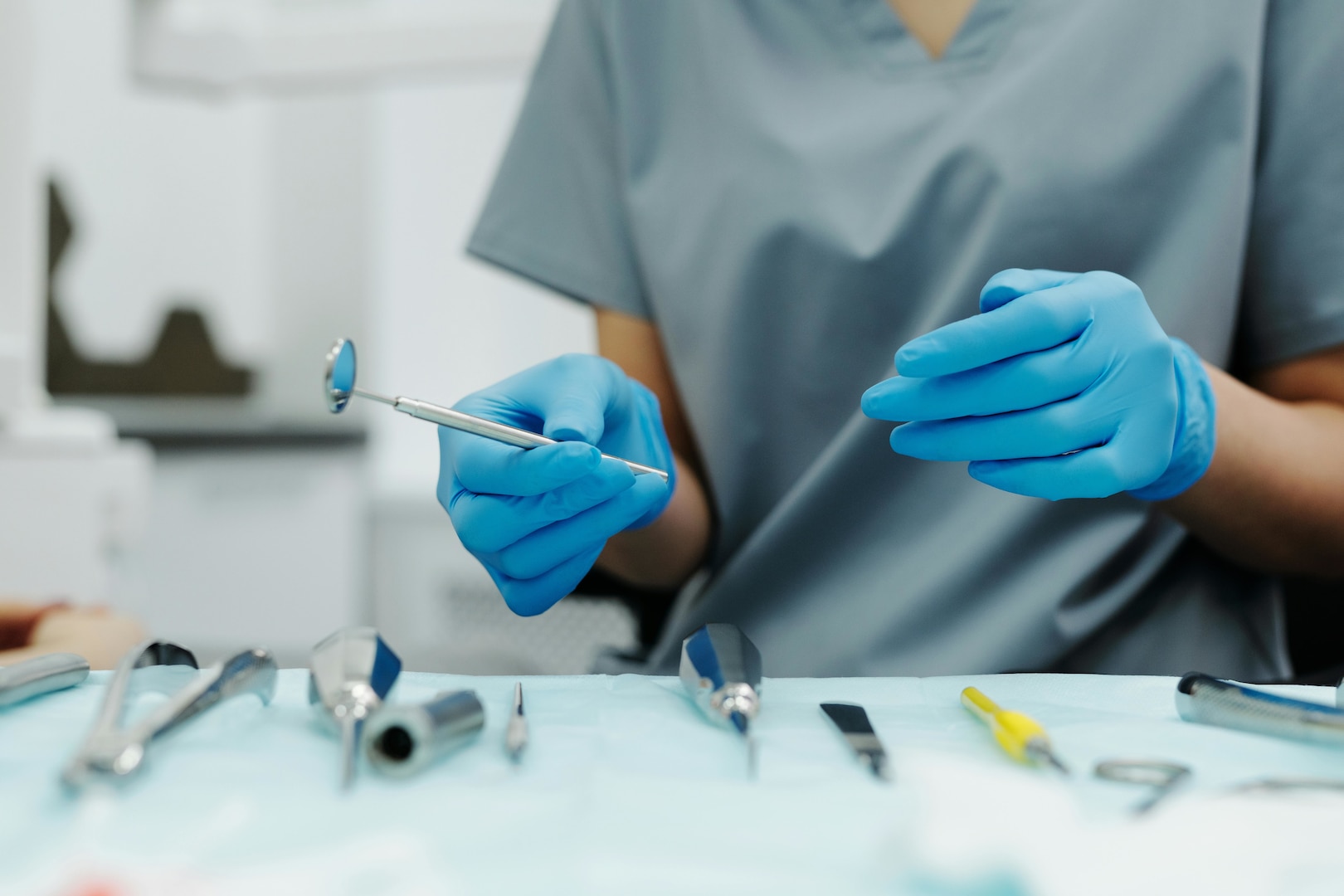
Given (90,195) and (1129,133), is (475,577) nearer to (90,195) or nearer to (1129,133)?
(90,195)

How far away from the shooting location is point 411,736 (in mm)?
306

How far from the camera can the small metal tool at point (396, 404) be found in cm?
43

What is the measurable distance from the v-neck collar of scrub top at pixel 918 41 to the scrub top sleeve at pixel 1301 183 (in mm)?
173

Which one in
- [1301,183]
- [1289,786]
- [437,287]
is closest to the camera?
[1289,786]

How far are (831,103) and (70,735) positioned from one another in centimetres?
60

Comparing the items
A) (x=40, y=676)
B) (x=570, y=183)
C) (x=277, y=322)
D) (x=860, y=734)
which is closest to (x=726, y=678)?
(x=860, y=734)

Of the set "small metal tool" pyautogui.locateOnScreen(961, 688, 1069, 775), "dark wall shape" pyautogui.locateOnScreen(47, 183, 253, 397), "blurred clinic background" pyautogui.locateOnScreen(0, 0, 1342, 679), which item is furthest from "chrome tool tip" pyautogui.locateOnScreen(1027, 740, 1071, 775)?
"dark wall shape" pyautogui.locateOnScreen(47, 183, 253, 397)

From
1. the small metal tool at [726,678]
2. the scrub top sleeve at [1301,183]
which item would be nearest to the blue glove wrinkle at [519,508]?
the small metal tool at [726,678]

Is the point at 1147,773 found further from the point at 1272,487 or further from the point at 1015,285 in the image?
the point at 1272,487

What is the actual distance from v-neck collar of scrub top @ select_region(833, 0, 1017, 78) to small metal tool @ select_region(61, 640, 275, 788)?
0.57 meters

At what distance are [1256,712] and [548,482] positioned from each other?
0.31 metres

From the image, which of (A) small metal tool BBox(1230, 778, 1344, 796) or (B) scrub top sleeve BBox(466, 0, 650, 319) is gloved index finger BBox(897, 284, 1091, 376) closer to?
(A) small metal tool BBox(1230, 778, 1344, 796)

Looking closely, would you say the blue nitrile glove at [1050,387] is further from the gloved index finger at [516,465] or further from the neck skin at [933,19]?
the neck skin at [933,19]

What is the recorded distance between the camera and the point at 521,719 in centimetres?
36
